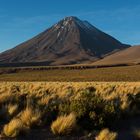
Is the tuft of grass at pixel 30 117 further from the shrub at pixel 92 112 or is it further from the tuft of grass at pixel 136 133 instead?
the tuft of grass at pixel 136 133

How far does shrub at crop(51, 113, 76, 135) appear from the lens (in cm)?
1060

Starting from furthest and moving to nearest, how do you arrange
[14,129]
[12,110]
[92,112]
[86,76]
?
[86,76], [12,110], [92,112], [14,129]

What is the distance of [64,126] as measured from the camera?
10.7 meters

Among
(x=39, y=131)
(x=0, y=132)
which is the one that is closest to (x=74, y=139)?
(x=39, y=131)

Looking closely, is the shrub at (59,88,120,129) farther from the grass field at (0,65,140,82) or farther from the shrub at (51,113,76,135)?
the grass field at (0,65,140,82)

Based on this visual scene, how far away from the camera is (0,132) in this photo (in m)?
10.6

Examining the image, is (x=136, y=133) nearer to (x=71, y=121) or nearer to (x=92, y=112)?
(x=92, y=112)

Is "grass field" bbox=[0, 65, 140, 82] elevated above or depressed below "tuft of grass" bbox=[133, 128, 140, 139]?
below

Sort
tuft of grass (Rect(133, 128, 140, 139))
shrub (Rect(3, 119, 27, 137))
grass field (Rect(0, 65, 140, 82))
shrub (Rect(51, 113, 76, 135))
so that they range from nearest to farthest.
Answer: shrub (Rect(3, 119, 27, 137))
shrub (Rect(51, 113, 76, 135))
tuft of grass (Rect(133, 128, 140, 139))
grass field (Rect(0, 65, 140, 82))

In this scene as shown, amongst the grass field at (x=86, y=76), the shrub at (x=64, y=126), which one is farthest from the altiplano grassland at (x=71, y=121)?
the grass field at (x=86, y=76)

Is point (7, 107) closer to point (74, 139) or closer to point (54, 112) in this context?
point (54, 112)

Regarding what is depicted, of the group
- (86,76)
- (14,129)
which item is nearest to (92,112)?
(14,129)

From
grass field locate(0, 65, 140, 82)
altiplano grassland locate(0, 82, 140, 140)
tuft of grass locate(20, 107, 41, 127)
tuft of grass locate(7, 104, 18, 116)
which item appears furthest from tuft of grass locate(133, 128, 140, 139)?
grass field locate(0, 65, 140, 82)

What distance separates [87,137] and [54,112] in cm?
250
